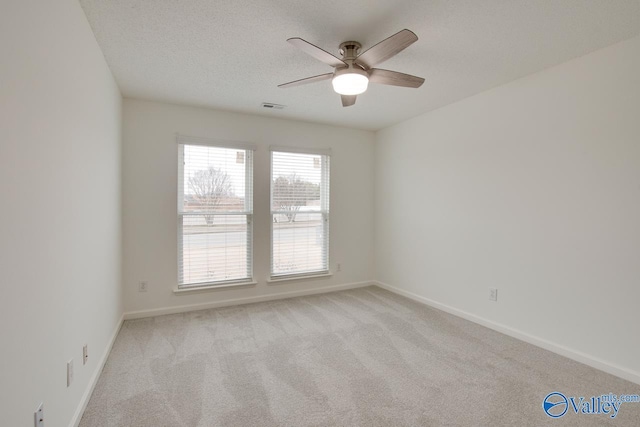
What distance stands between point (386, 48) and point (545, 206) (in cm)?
215

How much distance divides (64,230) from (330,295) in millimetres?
3433

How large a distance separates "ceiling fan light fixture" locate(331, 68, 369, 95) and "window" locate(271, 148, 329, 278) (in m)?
2.12

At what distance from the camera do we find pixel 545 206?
2859 millimetres

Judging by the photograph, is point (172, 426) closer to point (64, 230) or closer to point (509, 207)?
point (64, 230)

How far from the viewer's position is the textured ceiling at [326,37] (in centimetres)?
196

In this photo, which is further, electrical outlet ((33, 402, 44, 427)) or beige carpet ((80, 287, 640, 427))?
beige carpet ((80, 287, 640, 427))

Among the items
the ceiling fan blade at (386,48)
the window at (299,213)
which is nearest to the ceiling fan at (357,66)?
the ceiling fan blade at (386,48)

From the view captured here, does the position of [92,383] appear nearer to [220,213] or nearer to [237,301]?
[237,301]

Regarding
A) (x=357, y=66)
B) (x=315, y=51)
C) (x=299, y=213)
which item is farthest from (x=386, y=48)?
(x=299, y=213)

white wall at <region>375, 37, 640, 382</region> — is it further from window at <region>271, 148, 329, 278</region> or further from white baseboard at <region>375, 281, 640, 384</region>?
window at <region>271, 148, 329, 278</region>

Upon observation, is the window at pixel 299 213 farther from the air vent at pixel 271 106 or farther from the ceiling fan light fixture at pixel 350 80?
the ceiling fan light fixture at pixel 350 80

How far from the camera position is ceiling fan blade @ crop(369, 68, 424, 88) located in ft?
7.68

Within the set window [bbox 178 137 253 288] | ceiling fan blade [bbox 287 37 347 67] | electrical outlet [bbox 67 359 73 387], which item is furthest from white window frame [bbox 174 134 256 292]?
ceiling fan blade [bbox 287 37 347 67]

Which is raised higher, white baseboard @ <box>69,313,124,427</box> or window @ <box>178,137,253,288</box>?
window @ <box>178,137,253,288</box>
